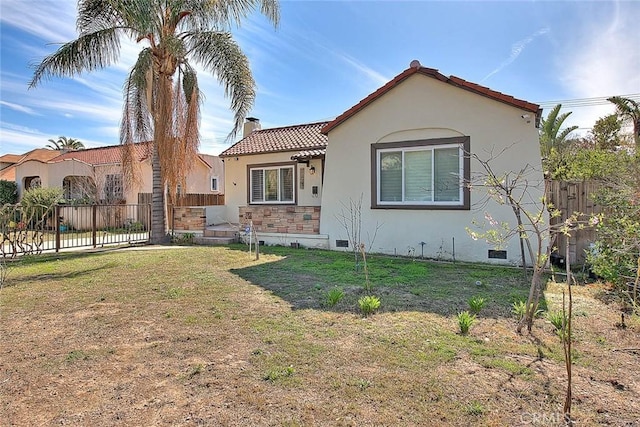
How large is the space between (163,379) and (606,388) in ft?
15.8

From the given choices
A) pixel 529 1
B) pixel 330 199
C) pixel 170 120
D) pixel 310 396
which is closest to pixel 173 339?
pixel 310 396

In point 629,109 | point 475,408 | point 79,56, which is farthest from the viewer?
point 629,109

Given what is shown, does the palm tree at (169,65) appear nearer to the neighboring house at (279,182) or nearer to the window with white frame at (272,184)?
the neighboring house at (279,182)

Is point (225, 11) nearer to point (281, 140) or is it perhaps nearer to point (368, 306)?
point (281, 140)

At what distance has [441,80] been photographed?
11594 millimetres

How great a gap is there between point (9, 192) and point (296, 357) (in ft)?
116

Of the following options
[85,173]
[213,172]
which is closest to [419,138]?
[213,172]

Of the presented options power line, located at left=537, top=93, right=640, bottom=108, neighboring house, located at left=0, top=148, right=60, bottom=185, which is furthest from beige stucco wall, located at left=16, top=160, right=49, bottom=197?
power line, located at left=537, top=93, right=640, bottom=108

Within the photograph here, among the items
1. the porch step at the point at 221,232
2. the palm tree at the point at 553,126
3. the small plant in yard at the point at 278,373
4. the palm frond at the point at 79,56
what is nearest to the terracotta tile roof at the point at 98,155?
the palm frond at the point at 79,56

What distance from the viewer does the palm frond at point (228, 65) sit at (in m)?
15.0

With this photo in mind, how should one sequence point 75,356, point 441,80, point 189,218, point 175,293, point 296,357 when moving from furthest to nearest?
point 189,218
point 441,80
point 175,293
point 75,356
point 296,357

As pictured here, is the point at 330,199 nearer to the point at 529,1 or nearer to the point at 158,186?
the point at 158,186

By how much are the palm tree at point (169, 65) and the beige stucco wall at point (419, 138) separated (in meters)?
5.11

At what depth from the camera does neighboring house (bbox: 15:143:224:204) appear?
84.8ft
